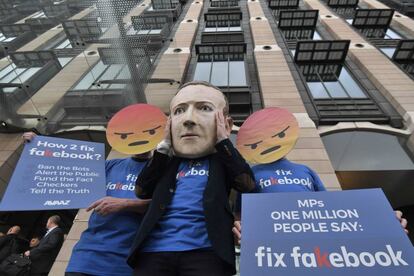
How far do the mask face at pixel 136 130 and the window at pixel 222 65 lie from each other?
637 cm

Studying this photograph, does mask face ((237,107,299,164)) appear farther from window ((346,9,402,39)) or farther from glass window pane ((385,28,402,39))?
glass window pane ((385,28,402,39))

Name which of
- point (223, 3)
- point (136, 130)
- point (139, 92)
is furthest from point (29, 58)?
point (223, 3)

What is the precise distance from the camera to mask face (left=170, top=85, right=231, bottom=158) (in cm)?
326

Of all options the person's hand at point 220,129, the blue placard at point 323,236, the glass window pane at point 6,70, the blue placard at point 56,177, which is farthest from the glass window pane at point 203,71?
the blue placard at point 323,236

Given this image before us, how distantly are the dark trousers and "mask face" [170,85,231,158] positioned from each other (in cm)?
118

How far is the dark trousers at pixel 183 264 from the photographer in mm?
2387

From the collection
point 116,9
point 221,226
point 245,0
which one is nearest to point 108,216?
→ point 221,226

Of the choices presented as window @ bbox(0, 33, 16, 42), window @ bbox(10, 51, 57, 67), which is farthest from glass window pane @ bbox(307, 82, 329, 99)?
window @ bbox(0, 33, 16, 42)

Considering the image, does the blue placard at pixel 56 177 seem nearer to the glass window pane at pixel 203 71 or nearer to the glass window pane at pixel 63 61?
the glass window pane at pixel 63 61

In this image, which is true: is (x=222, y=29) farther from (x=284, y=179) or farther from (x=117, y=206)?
(x=117, y=206)

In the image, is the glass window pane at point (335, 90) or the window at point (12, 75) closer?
the window at point (12, 75)

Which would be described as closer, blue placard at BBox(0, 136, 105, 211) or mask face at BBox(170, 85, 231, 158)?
mask face at BBox(170, 85, 231, 158)

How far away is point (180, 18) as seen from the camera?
18750 millimetres

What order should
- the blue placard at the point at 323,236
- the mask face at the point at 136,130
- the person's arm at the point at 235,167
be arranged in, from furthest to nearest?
the mask face at the point at 136,130, the person's arm at the point at 235,167, the blue placard at the point at 323,236
